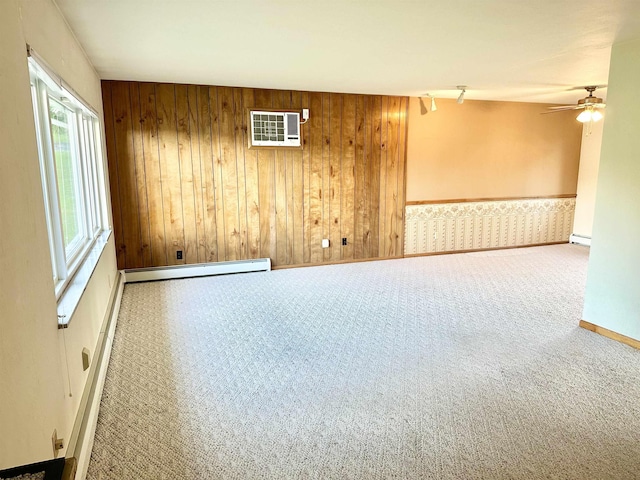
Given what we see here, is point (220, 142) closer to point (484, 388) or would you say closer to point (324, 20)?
point (324, 20)

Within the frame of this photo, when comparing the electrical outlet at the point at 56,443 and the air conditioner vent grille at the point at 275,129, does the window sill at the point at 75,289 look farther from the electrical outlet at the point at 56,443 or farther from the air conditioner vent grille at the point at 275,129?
the air conditioner vent grille at the point at 275,129

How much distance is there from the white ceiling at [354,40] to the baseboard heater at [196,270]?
198 centimetres

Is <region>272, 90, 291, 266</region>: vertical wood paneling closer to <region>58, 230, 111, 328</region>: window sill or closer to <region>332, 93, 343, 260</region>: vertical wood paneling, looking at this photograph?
<region>332, 93, 343, 260</region>: vertical wood paneling

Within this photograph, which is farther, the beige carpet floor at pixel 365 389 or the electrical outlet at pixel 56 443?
the beige carpet floor at pixel 365 389

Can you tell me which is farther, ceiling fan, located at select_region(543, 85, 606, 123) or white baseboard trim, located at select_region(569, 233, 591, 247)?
white baseboard trim, located at select_region(569, 233, 591, 247)

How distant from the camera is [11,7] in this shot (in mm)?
1458

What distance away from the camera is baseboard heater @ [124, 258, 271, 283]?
470 centimetres

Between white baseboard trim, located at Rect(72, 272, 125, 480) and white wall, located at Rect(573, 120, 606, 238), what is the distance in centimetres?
667

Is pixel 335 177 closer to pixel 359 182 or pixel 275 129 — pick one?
pixel 359 182

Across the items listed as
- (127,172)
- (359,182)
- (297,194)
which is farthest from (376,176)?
(127,172)

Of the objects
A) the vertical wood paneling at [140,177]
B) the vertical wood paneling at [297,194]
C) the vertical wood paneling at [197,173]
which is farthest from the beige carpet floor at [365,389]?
the vertical wood paneling at [297,194]

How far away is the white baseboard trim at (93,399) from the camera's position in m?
1.80

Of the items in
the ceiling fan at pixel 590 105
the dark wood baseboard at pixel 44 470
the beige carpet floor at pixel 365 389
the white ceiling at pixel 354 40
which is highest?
the white ceiling at pixel 354 40

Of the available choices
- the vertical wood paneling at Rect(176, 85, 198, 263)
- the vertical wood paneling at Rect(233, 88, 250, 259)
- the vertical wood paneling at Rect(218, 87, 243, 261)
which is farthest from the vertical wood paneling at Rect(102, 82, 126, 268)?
the vertical wood paneling at Rect(233, 88, 250, 259)
